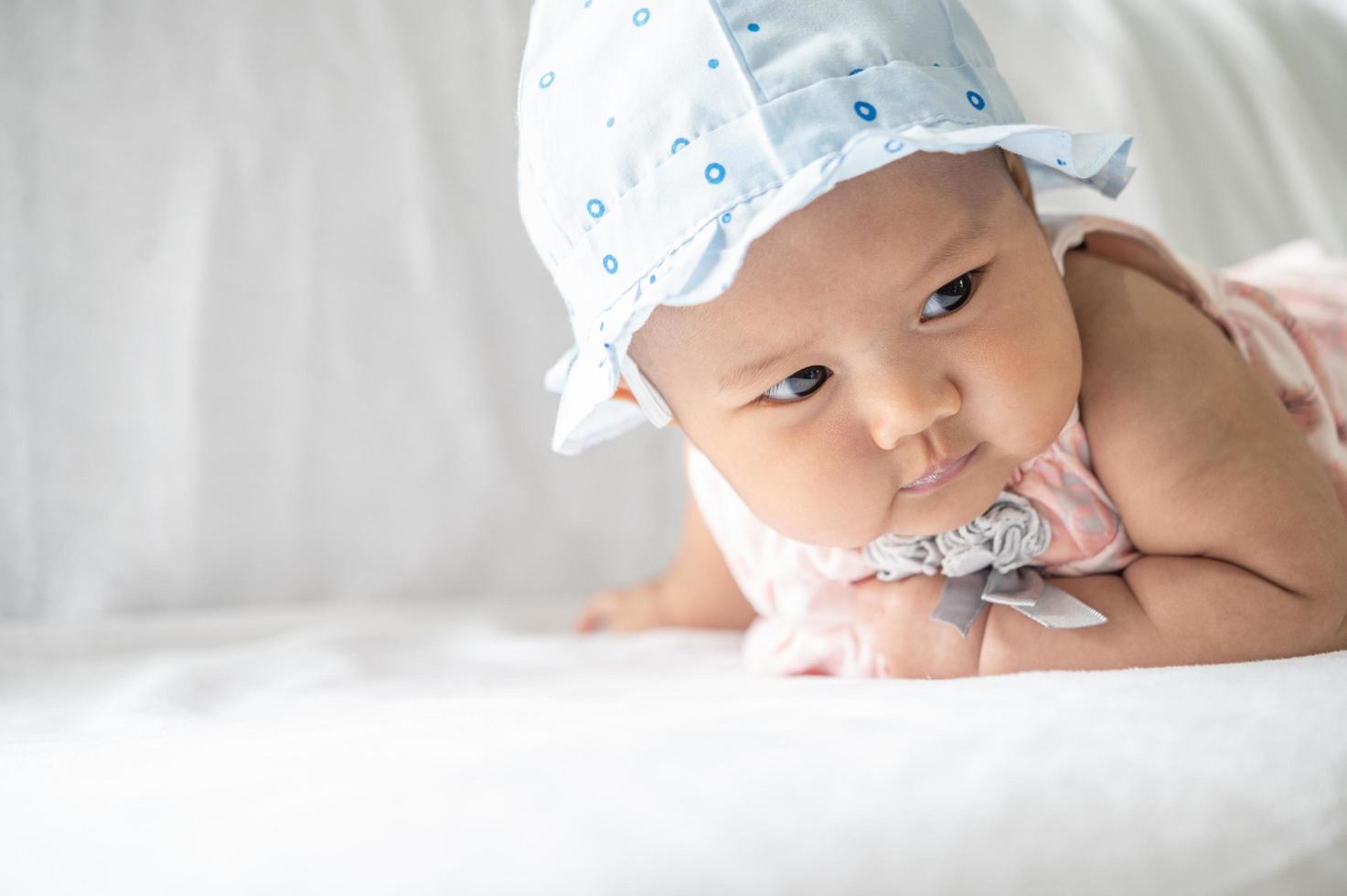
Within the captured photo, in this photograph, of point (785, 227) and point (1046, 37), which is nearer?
point (785, 227)

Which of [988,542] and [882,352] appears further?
[988,542]

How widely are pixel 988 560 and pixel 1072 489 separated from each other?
0.30 ft

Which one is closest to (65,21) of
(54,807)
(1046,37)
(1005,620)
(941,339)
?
(54,807)

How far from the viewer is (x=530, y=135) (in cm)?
88

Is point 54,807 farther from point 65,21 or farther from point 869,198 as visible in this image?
point 65,21

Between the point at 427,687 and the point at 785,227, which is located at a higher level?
the point at 785,227

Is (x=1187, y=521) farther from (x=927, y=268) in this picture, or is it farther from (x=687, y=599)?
(x=687, y=599)

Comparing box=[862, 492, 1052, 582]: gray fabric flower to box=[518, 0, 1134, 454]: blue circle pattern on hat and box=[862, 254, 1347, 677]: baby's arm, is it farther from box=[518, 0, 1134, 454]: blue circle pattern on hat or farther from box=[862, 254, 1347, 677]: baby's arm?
box=[518, 0, 1134, 454]: blue circle pattern on hat

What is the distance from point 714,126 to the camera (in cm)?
77

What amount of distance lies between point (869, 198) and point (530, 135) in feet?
0.86

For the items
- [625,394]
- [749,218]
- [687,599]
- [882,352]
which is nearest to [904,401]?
[882,352]

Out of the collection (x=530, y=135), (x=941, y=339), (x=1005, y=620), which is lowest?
(x=1005, y=620)

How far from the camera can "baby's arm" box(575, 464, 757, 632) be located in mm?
1374

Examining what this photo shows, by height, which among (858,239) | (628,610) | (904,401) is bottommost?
(628,610)
